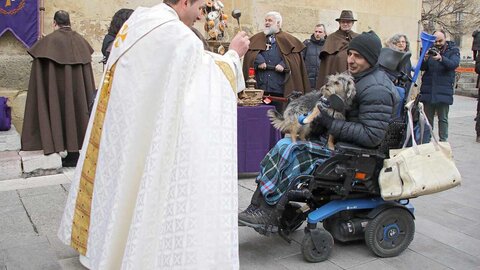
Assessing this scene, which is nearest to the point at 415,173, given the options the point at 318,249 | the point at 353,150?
the point at 353,150

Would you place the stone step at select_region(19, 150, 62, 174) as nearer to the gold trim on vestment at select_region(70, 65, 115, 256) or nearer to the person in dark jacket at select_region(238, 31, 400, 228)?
the gold trim on vestment at select_region(70, 65, 115, 256)

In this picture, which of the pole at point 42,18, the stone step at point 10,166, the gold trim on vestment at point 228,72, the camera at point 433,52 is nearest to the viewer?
the gold trim on vestment at point 228,72

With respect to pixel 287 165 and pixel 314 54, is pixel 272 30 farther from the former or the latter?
pixel 287 165

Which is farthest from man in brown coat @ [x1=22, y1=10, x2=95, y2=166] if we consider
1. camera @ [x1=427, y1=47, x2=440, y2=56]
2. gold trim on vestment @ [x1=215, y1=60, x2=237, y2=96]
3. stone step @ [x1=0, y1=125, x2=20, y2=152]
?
camera @ [x1=427, y1=47, x2=440, y2=56]

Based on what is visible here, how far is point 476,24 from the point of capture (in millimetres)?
30141

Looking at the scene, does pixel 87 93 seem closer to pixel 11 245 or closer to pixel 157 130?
pixel 11 245

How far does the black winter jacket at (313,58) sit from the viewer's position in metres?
7.14

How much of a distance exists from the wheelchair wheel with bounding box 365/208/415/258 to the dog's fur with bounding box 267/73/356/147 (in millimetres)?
767

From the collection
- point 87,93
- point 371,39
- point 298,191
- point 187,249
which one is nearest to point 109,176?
point 187,249

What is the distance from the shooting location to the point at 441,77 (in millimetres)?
7160

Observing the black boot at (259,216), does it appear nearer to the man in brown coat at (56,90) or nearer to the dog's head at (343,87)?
the dog's head at (343,87)

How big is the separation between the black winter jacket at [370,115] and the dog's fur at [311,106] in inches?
3.2

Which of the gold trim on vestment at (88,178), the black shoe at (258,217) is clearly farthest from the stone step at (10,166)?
the black shoe at (258,217)

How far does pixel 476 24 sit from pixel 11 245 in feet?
104
